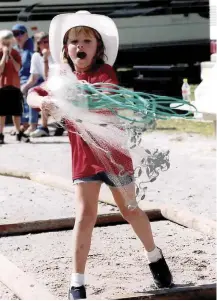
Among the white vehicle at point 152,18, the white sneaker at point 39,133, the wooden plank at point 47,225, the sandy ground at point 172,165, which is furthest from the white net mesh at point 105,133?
the white vehicle at point 152,18

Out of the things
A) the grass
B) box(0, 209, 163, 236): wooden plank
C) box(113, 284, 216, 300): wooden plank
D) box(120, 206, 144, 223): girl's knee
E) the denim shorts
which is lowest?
the grass

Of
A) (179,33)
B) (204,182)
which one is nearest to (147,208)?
(204,182)

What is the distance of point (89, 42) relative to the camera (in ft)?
15.8

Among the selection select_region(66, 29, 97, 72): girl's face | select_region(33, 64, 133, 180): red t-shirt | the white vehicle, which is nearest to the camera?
select_region(33, 64, 133, 180): red t-shirt

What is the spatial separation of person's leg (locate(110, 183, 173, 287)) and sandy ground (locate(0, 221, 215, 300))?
0.10 m

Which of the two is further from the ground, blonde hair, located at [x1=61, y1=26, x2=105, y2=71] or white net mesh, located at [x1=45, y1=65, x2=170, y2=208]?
blonde hair, located at [x1=61, y1=26, x2=105, y2=71]

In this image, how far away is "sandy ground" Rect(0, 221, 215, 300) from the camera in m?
5.01

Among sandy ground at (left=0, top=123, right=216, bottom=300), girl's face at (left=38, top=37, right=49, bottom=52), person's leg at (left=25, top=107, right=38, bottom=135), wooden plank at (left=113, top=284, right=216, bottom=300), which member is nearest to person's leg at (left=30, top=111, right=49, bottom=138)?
person's leg at (left=25, top=107, right=38, bottom=135)

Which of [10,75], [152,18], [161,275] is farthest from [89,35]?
[152,18]

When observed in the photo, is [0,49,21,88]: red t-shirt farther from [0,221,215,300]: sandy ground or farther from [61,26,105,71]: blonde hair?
[61,26,105,71]: blonde hair

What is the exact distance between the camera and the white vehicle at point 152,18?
1992 centimetres

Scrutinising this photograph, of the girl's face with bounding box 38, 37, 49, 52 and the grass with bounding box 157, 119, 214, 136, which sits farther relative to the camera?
the girl's face with bounding box 38, 37, 49, 52

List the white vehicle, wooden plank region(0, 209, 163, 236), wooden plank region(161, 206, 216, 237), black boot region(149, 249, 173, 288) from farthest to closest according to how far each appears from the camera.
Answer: the white vehicle → wooden plank region(0, 209, 163, 236) → wooden plank region(161, 206, 216, 237) → black boot region(149, 249, 173, 288)

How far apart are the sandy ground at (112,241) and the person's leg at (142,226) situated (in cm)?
12
